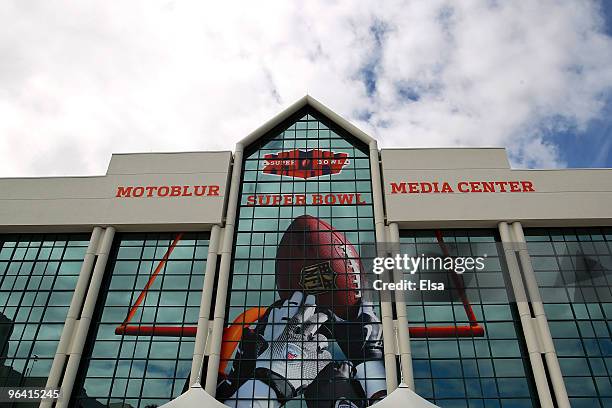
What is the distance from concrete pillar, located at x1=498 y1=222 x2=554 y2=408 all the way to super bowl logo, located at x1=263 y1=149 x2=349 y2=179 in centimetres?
1277

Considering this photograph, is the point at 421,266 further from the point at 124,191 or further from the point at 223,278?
the point at 124,191

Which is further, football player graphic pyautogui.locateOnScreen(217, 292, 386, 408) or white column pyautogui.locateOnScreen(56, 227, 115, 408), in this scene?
white column pyautogui.locateOnScreen(56, 227, 115, 408)

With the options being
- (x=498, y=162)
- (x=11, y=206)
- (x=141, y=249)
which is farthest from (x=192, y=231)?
(x=498, y=162)

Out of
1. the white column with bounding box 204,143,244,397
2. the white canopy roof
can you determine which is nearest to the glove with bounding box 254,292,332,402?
the white column with bounding box 204,143,244,397

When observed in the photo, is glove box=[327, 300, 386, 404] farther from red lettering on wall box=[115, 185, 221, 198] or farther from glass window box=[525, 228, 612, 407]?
red lettering on wall box=[115, 185, 221, 198]

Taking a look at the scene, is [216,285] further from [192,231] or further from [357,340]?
[357,340]

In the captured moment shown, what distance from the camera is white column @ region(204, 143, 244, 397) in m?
28.3

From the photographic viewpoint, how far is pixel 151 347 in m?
30.0

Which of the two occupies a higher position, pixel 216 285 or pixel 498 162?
pixel 498 162

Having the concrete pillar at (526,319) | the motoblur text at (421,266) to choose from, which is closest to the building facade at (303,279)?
the concrete pillar at (526,319)

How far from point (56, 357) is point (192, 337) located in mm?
8270

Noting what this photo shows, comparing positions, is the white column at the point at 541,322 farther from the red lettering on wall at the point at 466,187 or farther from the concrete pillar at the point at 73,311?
the concrete pillar at the point at 73,311

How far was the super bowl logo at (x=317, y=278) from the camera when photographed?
103 ft

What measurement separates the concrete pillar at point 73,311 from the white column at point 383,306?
783 inches
